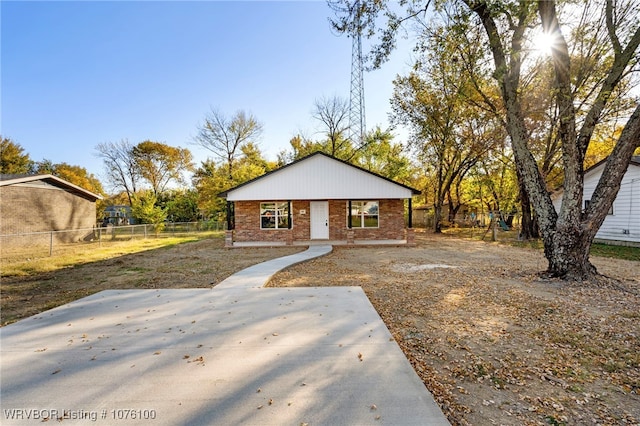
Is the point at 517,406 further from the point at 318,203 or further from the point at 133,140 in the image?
the point at 133,140

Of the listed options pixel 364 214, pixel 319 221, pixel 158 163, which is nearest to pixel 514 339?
pixel 364 214

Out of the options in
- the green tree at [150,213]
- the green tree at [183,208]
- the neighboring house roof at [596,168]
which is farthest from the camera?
the green tree at [183,208]

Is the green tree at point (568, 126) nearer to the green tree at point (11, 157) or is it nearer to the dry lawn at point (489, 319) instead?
the dry lawn at point (489, 319)

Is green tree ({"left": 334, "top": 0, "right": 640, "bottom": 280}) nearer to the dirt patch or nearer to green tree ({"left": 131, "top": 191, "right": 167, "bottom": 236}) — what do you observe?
the dirt patch

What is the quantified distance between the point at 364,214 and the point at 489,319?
11547mm

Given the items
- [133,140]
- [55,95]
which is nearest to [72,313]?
[55,95]

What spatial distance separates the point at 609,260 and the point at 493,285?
708cm

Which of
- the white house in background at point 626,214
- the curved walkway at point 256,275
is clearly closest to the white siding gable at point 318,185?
the curved walkway at point 256,275

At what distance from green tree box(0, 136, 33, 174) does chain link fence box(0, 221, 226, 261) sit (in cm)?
2024

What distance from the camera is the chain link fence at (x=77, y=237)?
12.7 m

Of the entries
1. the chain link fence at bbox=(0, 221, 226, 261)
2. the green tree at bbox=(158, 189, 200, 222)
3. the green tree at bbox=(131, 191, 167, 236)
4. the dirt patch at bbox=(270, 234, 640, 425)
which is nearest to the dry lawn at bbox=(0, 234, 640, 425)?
the dirt patch at bbox=(270, 234, 640, 425)

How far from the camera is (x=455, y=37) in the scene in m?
7.04

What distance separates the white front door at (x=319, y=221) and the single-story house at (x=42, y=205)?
38.7 ft

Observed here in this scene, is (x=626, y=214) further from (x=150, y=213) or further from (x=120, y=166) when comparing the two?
(x=120, y=166)
